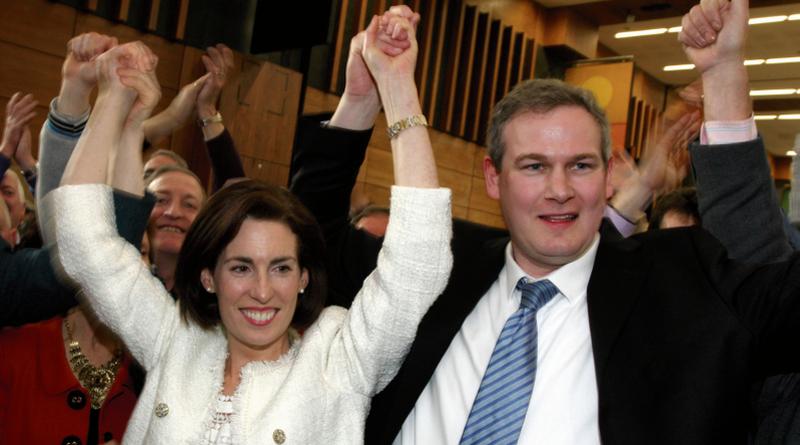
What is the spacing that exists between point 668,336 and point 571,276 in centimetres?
26

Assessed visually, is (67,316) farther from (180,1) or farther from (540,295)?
(180,1)

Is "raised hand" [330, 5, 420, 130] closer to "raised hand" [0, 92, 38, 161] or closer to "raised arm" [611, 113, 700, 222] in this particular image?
"raised arm" [611, 113, 700, 222]

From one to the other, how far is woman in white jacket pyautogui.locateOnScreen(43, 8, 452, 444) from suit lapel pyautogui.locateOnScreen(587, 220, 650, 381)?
0.30 metres

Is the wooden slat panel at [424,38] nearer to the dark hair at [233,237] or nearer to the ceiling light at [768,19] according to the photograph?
the ceiling light at [768,19]

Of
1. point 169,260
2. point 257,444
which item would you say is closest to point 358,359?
point 257,444

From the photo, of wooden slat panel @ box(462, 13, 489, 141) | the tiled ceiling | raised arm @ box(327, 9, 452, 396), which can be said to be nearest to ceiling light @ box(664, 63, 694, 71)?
the tiled ceiling

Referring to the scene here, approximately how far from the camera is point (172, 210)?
256 centimetres

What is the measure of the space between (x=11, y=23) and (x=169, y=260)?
3.46 metres

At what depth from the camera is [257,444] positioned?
5.00 ft

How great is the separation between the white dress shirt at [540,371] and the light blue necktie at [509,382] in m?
0.02

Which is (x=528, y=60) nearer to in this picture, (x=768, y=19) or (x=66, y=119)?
(x=768, y=19)

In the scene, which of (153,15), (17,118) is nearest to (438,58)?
(153,15)

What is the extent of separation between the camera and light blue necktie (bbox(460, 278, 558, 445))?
4.79 ft

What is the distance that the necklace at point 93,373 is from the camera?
1.84 metres
